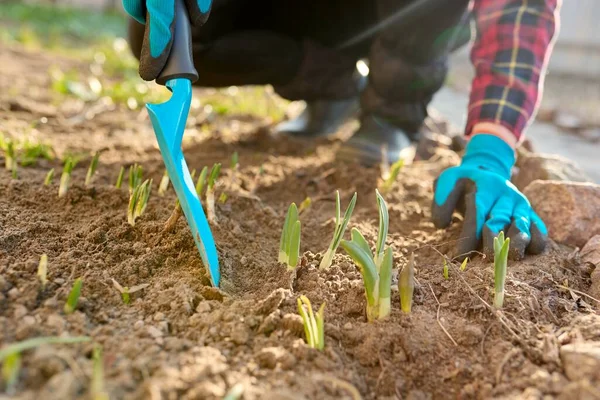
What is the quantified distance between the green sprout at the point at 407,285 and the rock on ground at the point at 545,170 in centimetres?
108

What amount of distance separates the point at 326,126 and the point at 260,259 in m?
1.54

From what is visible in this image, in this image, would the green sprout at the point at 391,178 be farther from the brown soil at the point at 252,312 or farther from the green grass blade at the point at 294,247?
the green grass blade at the point at 294,247

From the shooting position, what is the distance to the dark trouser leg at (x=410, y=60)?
2240 millimetres

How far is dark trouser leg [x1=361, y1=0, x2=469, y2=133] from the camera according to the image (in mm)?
2240

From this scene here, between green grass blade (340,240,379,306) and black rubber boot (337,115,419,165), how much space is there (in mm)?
1201

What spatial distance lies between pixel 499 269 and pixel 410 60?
4.53ft

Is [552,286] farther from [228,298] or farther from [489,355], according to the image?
[228,298]

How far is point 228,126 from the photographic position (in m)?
2.96

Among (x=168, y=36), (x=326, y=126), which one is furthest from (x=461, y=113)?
(x=168, y=36)

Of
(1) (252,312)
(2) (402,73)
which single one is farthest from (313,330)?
(2) (402,73)


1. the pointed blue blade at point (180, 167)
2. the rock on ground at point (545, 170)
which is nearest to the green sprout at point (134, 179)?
the pointed blue blade at point (180, 167)

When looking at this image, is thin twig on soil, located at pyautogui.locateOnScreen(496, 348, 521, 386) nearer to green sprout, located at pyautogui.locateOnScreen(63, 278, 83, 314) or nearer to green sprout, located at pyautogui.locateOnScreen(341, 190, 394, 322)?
green sprout, located at pyautogui.locateOnScreen(341, 190, 394, 322)

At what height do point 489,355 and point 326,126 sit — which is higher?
point 326,126

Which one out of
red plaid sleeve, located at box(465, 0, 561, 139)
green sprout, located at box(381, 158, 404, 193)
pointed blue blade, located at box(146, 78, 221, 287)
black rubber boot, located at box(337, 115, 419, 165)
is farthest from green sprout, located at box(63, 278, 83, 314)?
black rubber boot, located at box(337, 115, 419, 165)
